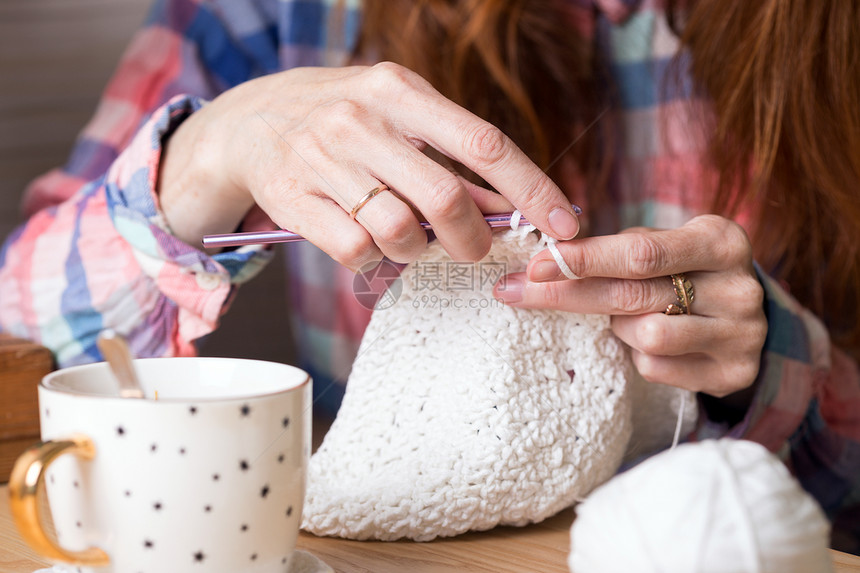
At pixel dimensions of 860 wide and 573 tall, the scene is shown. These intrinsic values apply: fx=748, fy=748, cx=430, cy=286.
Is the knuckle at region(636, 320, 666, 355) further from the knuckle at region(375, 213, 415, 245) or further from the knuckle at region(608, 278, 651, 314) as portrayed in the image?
the knuckle at region(375, 213, 415, 245)

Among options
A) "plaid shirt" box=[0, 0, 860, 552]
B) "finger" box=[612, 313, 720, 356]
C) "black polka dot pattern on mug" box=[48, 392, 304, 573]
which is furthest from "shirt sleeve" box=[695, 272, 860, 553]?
"black polka dot pattern on mug" box=[48, 392, 304, 573]

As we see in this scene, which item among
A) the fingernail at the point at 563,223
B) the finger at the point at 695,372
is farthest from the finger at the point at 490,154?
the finger at the point at 695,372

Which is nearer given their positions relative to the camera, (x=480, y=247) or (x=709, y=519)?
(x=709, y=519)

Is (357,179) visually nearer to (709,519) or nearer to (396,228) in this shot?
(396,228)

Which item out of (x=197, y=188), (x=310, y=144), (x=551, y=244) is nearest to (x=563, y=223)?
(x=551, y=244)

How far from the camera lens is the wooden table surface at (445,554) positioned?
313 millimetres

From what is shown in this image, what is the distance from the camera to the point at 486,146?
32 cm

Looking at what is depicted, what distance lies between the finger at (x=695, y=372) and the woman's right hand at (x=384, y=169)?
10 cm

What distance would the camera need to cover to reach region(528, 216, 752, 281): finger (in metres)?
0.35

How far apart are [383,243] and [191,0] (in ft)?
1.95

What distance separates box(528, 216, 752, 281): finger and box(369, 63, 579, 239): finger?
18 millimetres

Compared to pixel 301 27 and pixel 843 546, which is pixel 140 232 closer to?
pixel 301 27

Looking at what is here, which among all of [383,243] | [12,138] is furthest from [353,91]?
[12,138]

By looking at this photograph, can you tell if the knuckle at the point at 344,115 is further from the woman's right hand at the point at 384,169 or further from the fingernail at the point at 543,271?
the fingernail at the point at 543,271
